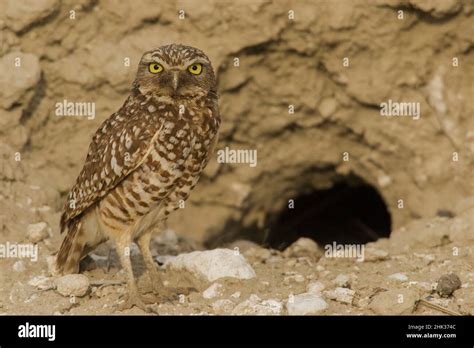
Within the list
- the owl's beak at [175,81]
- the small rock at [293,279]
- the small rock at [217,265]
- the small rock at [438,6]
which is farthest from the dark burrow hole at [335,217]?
the owl's beak at [175,81]

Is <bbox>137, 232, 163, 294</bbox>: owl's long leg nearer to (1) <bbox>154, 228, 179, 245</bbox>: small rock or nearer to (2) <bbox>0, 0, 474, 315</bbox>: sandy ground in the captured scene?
(2) <bbox>0, 0, 474, 315</bbox>: sandy ground

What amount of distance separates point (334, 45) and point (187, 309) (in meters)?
3.46

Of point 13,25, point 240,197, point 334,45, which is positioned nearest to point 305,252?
point 240,197

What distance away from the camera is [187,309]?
5934mm

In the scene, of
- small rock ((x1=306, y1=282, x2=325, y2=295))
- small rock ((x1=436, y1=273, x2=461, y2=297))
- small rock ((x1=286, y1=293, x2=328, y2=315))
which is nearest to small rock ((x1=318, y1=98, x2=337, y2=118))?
small rock ((x1=306, y1=282, x2=325, y2=295))

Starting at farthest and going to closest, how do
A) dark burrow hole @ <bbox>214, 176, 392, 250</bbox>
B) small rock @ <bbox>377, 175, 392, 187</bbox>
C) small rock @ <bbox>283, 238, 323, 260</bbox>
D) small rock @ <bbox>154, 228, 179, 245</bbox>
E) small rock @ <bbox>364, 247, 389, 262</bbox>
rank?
1. dark burrow hole @ <bbox>214, 176, 392, 250</bbox>
2. small rock @ <bbox>377, 175, 392, 187</bbox>
3. small rock @ <bbox>154, 228, 179, 245</bbox>
4. small rock @ <bbox>283, 238, 323, 260</bbox>
5. small rock @ <bbox>364, 247, 389, 262</bbox>

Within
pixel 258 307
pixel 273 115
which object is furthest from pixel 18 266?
pixel 273 115

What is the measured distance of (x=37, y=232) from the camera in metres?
7.03

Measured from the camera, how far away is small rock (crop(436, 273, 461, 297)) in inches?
234

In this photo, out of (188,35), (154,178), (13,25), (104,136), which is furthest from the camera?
(188,35)

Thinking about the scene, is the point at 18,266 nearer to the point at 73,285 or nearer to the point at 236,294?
the point at 73,285

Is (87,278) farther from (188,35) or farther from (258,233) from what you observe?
(258,233)

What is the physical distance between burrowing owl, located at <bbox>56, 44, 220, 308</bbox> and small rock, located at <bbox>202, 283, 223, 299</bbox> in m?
0.49

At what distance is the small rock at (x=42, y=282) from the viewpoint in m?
6.31
